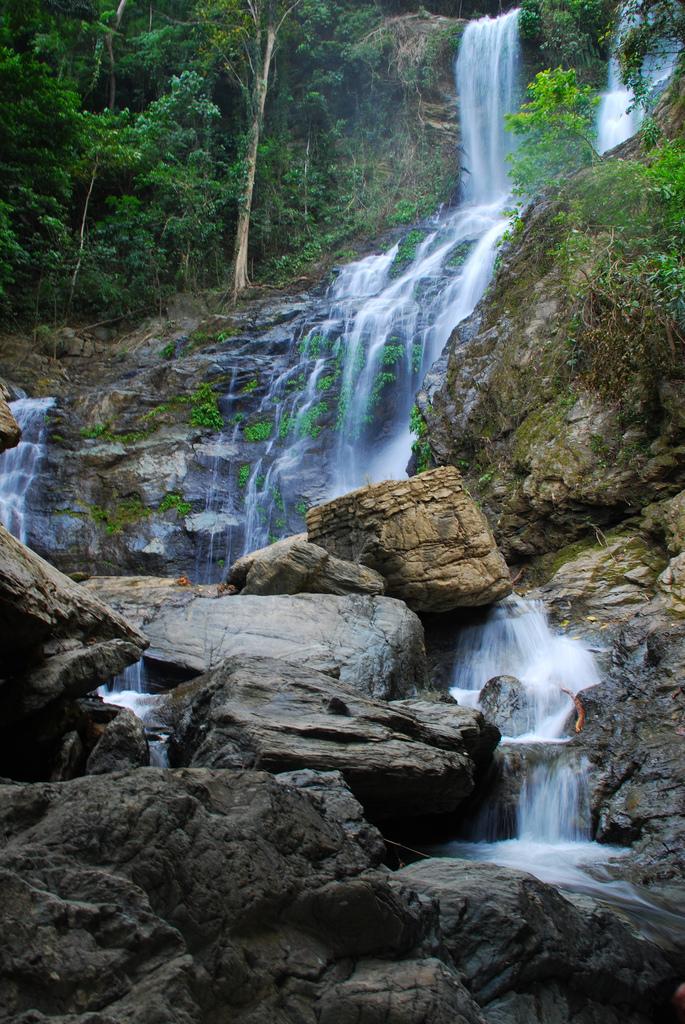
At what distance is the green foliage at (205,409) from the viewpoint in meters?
18.0

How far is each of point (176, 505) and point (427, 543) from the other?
26.6 feet

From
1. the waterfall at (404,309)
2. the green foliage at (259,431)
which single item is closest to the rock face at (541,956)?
the waterfall at (404,309)

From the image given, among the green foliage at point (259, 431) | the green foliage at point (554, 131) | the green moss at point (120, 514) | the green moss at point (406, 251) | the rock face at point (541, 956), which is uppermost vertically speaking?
the green moss at point (406, 251)

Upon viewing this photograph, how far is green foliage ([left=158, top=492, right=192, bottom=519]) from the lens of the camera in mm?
15836

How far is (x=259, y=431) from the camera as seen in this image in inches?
704

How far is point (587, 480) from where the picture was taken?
10727mm

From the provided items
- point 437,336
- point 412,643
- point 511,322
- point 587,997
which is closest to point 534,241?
point 511,322

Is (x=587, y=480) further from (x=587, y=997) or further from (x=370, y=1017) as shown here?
(x=370, y=1017)

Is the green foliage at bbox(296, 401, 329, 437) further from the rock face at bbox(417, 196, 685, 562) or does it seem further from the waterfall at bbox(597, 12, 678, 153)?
the waterfall at bbox(597, 12, 678, 153)

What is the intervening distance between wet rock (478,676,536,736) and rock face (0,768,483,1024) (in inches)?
187

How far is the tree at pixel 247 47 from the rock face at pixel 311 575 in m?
16.9

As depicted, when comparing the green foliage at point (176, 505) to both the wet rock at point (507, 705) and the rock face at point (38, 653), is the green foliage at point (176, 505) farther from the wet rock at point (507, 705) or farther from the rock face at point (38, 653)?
the rock face at point (38, 653)

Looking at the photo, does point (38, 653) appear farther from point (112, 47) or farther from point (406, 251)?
point (112, 47)

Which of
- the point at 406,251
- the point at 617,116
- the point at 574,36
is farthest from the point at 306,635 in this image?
the point at 574,36
